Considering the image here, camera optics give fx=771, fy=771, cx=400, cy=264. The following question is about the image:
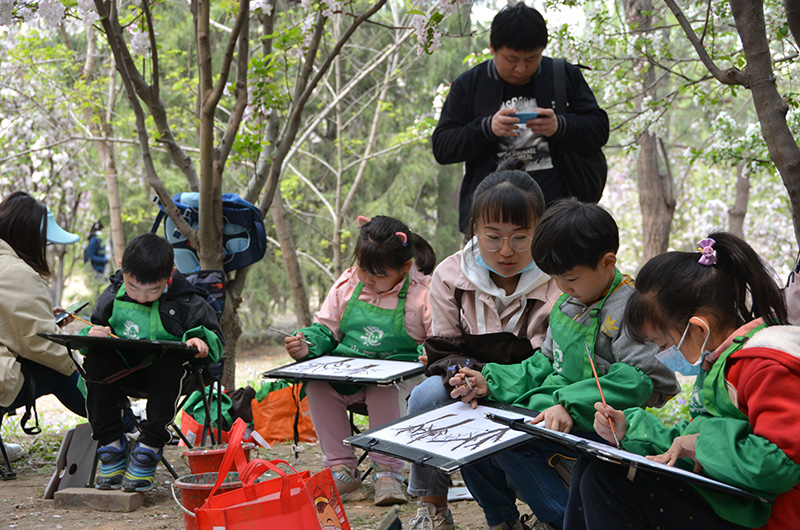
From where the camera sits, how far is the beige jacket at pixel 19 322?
11.7 feet

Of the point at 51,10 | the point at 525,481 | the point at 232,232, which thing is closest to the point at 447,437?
the point at 525,481

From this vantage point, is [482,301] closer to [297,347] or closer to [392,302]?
[392,302]

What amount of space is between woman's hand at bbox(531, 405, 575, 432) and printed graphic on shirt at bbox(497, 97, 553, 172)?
148 centimetres

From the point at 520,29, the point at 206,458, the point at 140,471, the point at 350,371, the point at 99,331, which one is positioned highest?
the point at 520,29

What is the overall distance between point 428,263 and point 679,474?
263cm

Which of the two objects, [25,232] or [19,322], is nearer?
[19,322]

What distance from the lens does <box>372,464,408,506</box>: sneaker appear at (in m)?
3.15

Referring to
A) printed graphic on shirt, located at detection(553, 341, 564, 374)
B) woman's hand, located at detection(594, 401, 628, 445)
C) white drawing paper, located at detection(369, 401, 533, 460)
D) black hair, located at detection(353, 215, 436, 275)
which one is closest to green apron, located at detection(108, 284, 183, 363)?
black hair, located at detection(353, 215, 436, 275)

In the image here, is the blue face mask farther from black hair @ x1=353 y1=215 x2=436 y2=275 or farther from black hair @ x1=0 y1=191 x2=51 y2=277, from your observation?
black hair @ x1=0 y1=191 x2=51 y2=277

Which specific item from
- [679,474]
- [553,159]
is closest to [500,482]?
[679,474]

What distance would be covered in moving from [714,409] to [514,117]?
170cm

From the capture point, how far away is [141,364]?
129 inches

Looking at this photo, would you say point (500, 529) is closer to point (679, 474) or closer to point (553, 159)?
point (679, 474)

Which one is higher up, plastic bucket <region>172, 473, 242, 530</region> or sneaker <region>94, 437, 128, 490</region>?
plastic bucket <region>172, 473, 242, 530</region>
